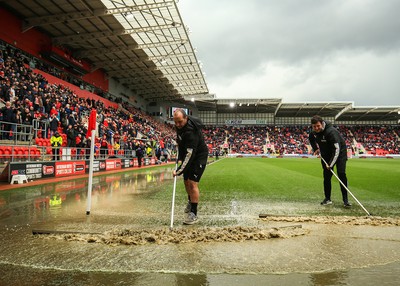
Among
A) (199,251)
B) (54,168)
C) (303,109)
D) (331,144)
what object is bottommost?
(199,251)

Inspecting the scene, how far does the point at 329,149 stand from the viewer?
7.39m

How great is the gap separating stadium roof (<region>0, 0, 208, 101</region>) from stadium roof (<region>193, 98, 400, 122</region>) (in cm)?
1902

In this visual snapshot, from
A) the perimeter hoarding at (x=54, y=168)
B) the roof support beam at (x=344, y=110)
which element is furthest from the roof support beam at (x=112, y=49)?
the roof support beam at (x=344, y=110)

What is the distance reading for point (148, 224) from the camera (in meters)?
5.22

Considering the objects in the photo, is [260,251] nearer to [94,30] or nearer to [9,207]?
[9,207]

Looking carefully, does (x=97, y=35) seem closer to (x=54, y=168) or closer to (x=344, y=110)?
(x=54, y=168)

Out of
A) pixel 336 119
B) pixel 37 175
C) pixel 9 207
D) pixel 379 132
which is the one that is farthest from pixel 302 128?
pixel 9 207

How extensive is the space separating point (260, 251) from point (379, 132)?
7775cm

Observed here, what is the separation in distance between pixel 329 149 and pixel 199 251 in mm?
5065

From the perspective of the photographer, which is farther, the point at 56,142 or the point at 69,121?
the point at 69,121

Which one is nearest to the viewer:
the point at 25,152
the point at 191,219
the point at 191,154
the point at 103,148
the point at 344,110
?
the point at 191,219

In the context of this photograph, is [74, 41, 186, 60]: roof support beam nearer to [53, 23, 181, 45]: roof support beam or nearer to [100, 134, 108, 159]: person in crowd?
[53, 23, 181, 45]: roof support beam

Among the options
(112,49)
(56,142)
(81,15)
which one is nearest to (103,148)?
(56,142)

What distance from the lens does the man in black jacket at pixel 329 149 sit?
712cm
